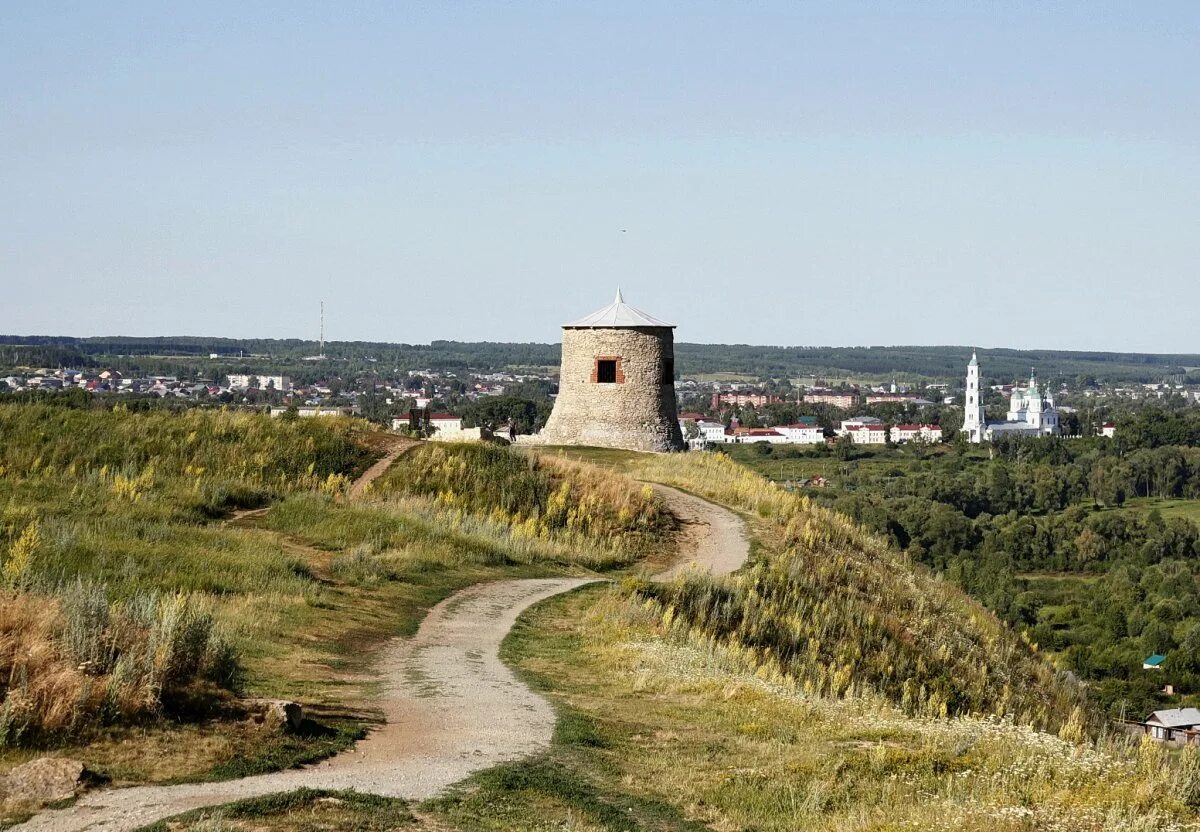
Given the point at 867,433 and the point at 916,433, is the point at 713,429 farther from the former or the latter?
the point at 916,433

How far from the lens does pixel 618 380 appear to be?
33.2 m

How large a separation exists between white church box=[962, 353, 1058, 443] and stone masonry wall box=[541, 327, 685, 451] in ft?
457

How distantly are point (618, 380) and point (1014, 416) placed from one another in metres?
172

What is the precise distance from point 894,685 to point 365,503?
806 cm

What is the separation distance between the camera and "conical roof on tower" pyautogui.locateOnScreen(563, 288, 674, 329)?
32875 mm

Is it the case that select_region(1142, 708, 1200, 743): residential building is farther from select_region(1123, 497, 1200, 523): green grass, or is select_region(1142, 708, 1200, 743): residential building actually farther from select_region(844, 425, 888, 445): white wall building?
select_region(844, 425, 888, 445): white wall building

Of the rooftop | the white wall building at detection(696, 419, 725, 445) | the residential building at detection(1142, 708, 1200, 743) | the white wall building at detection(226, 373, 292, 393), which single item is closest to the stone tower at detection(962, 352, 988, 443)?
the white wall building at detection(696, 419, 725, 445)

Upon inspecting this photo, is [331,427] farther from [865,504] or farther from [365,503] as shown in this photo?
[865,504]

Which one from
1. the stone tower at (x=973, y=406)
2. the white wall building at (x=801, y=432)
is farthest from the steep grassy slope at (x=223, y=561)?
the stone tower at (x=973, y=406)

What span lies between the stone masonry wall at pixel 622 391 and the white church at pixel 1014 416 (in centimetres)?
13944

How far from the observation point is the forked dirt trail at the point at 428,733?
23.2 ft

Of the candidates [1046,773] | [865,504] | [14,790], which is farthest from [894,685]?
[865,504]

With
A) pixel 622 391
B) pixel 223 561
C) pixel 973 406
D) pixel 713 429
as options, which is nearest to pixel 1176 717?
pixel 622 391

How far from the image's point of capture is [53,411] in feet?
78.2
